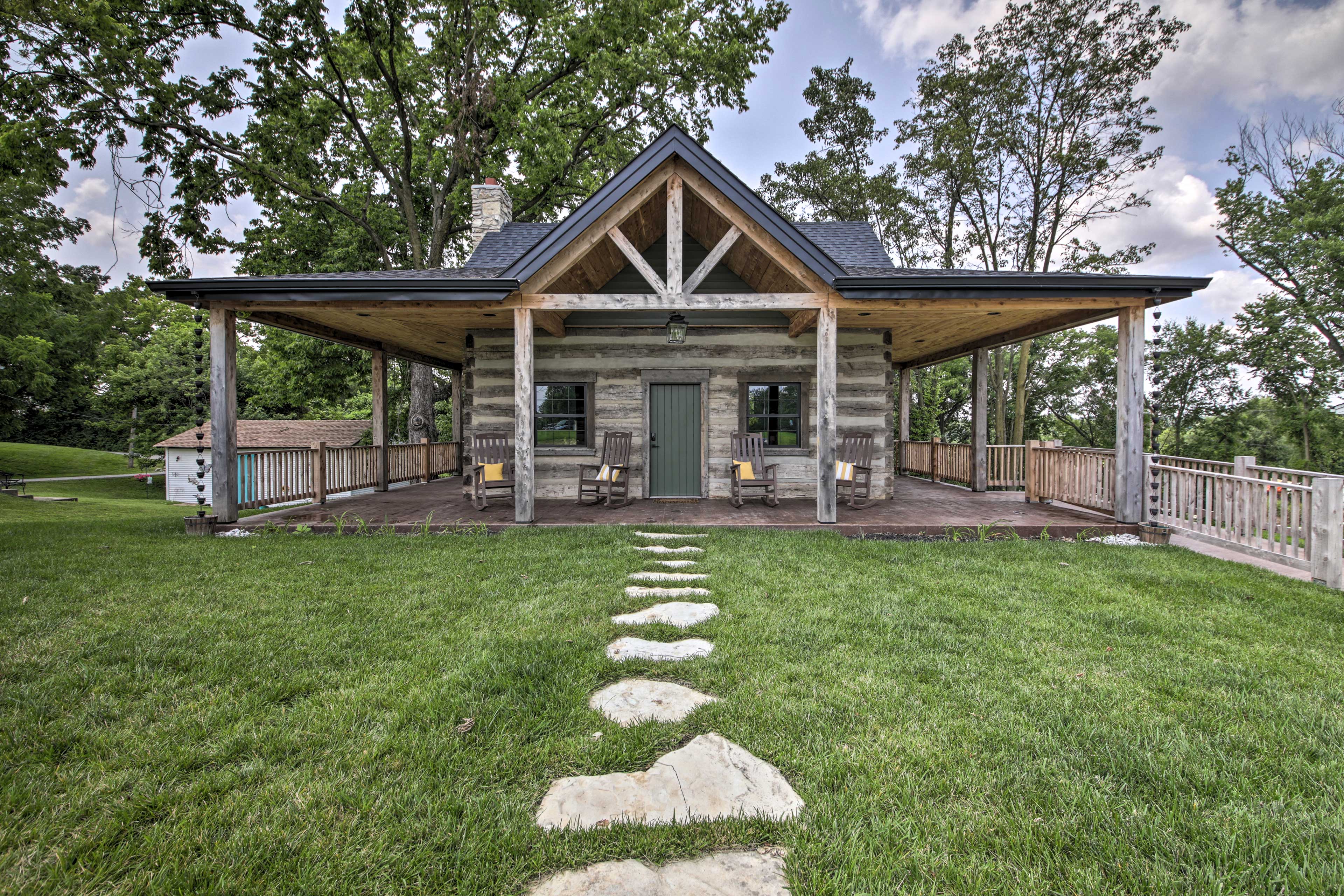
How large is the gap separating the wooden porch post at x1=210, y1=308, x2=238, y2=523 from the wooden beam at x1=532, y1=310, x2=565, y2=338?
348 centimetres

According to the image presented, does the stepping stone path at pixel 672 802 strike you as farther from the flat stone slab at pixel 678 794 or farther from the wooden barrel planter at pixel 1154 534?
the wooden barrel planter at pixel 1154 534

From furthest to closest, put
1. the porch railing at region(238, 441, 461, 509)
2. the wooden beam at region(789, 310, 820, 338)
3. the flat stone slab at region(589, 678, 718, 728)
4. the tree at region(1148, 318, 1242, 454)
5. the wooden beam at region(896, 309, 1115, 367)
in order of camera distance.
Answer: the tree at region(1148, 318, 1242, 454) → the wooden beam at region(789, 310, 820, 338) → the porch railing at region(238, 441, 461, 509) → the wooden beam at region(896, 309, 1115, 367) → the flat stone slab at region(589, 678, 718, 728)

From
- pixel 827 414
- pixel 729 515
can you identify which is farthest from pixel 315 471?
pixel 827 414

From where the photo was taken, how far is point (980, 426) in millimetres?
9812

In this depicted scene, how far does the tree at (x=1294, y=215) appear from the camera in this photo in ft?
49.1

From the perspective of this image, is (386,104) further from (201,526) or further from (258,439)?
(258,439)

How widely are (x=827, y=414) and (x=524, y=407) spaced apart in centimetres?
358

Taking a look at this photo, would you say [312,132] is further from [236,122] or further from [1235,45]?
[1235,45]

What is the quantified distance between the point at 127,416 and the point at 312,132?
22277 mm

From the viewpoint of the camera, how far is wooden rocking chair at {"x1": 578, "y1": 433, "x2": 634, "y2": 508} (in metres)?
7.81

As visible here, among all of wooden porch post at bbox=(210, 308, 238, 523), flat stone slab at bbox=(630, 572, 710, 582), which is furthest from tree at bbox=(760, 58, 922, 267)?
flat stone slab at bbox=(630, 572, 710, 582)

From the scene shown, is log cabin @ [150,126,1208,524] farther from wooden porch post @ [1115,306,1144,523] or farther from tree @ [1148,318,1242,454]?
tree @ [1148,318,1242,454]

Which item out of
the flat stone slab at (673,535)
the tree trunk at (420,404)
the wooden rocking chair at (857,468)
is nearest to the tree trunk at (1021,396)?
the wooden rocking chair at (857,468)

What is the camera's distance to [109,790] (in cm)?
170
